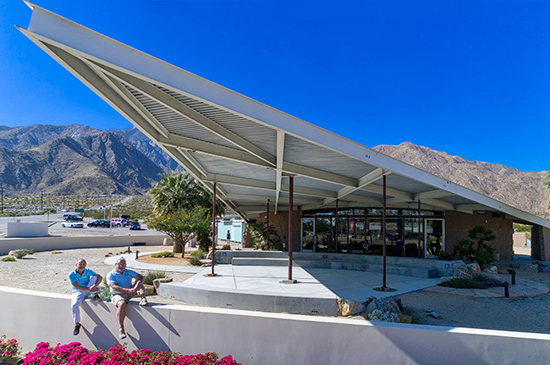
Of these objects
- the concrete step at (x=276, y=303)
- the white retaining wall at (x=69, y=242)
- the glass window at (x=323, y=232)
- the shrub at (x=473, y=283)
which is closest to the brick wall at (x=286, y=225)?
the glass window at (x=323, y=232)

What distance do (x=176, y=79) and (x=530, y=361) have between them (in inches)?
244

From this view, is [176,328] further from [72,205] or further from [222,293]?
[72,205]

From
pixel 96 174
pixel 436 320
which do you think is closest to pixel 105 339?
pixel 436 320

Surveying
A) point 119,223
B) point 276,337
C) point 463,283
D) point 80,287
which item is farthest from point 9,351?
point 119,223

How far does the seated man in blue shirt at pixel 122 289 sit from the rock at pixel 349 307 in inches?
188

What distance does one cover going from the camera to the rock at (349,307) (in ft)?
27.0

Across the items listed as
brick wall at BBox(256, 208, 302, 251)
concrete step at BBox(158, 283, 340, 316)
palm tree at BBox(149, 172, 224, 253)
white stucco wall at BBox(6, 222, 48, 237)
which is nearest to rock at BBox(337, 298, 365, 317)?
concrete step at BBox(158, 283, 340, 316)

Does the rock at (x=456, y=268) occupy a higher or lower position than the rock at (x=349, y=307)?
higher

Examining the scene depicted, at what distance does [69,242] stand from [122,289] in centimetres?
2589

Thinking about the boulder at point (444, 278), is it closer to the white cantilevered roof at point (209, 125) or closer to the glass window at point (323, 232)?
the white cantilevered roof at point (209, 125)

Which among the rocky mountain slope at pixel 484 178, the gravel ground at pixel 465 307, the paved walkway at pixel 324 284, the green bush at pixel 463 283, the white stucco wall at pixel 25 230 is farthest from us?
the rocky mountain slope at pixel 484 178

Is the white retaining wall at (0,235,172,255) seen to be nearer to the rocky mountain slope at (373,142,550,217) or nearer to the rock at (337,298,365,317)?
the rock at (337,298,365,317)

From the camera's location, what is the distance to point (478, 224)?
18328mm

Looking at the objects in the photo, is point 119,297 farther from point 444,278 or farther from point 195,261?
point 195,261
